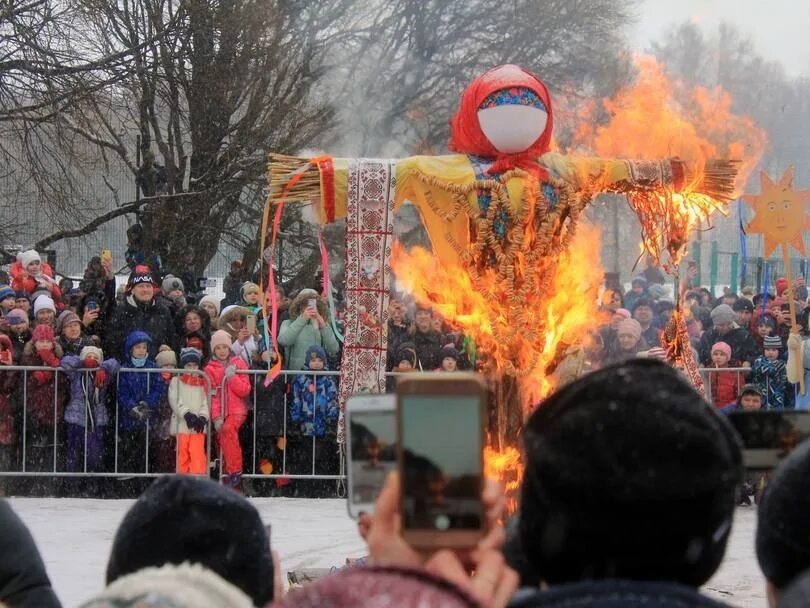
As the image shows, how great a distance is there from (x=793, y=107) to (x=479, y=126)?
23.6 meters

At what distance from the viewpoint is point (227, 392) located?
30.7 feet

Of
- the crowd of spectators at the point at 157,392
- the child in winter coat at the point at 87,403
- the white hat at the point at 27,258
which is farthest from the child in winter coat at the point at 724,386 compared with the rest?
the white hat at the point at 27,258

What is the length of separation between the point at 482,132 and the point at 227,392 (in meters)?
3.71

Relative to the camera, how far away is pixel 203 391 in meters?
9.31

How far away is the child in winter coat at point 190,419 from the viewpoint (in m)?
9.20

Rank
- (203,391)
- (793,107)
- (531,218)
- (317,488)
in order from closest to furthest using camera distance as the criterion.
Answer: (531,218) < (203,391) < (317,488) < (793,107)

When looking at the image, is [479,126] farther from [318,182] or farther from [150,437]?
[150,437]

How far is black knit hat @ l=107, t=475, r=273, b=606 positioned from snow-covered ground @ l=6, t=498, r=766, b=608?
427 cm

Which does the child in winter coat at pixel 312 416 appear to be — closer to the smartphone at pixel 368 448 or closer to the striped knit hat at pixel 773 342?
the striped knit hat at pixel 773 342

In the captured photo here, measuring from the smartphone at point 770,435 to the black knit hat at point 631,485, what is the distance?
14.5 inches

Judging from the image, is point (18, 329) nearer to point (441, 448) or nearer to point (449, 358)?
point (449, 358)

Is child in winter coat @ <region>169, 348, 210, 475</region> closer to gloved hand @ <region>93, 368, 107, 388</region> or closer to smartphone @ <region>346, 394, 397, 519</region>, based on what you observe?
gloved hand @ <region>93, 368, 107, 388</region>

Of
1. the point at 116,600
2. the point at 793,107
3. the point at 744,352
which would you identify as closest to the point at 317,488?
the point at 744,352

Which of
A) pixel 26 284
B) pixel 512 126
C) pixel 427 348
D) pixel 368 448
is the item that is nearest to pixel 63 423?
pixel 26 284
